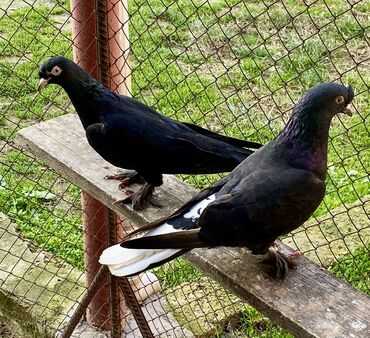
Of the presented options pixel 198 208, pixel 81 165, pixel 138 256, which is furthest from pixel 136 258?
pixel 81 165

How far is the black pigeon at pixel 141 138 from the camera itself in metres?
2.52

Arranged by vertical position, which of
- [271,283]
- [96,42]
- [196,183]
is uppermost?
[96,42]

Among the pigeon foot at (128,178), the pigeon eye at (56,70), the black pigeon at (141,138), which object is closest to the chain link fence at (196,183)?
the black pigeon at (141,138)

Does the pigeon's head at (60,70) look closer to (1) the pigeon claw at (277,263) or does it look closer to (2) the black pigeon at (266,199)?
(2) the black pigeon at (266,199)

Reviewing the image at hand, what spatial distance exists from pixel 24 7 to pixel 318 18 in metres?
2.58

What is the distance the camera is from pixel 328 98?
2.08 metres

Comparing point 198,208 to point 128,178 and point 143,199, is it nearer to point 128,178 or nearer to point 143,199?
point 143,199

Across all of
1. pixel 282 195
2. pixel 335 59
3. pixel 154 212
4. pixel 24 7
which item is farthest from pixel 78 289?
pixel 24 7

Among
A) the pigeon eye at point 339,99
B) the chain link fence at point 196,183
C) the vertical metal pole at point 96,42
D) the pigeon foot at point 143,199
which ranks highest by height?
the vertical metal pole at point 96,42

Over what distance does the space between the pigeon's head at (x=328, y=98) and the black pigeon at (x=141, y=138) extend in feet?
1.46

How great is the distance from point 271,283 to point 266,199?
0.33 m

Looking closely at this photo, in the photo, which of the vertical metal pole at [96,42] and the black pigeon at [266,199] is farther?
the vertical metal pole at [96,42]

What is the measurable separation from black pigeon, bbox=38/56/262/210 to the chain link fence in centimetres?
43

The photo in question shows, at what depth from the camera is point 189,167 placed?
8.34 ft
